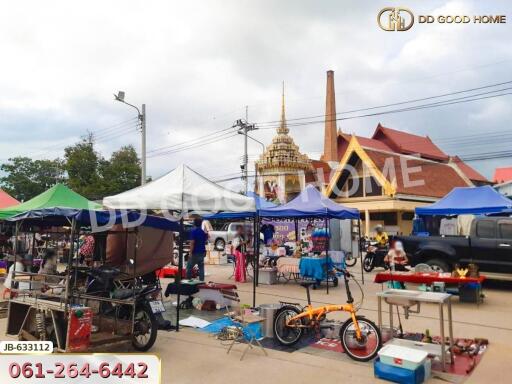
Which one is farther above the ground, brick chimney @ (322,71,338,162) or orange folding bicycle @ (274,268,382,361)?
brick chimney @ (322,71,338,162)

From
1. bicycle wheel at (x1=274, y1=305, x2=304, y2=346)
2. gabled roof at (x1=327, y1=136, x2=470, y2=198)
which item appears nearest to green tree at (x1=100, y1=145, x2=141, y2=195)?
gabled roof at (x1=327, y1=136, x2=470, y2=198)

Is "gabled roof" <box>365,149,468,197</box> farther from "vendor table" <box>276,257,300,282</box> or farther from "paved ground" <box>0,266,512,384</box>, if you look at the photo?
"paved ground" <box>0,266,512,384</box>

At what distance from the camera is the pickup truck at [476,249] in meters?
11.4

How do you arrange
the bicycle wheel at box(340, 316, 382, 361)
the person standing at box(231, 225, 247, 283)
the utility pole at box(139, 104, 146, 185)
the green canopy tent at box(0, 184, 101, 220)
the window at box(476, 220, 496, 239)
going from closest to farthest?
the bicycle wheel at box(340, 316, 382, 361)
the green canopy tent at box(0, 184, 101, 220)
the window at box(476, 220, 496, 239)
the person standing at box(231, 225, 247, 283)
the utility pole at box(139, 104, 146, 185)

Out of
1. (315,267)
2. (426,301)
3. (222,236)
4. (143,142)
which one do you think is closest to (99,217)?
(426,301)

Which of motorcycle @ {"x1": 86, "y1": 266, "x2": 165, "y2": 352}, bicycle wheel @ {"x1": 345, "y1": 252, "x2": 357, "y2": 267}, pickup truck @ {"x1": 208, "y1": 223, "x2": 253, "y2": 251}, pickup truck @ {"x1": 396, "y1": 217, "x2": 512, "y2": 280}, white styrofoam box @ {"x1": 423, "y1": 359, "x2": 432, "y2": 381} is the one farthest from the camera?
pickup truck @ {"x1": 208, "y1": 223, "x2": 253, "y2": 251}

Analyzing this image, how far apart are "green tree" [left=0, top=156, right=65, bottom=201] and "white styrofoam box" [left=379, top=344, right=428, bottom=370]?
4941 centimetres

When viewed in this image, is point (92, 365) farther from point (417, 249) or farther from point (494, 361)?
point (417, 249)

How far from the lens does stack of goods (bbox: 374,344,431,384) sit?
190 inches

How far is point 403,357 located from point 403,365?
88 millimetres

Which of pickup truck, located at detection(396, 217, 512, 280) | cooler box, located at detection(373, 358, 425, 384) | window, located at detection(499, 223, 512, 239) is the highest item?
window, located at detection(499, 223, 512, 239)

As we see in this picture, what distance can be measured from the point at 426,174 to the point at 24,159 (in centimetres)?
4348

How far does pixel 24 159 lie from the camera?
50.9m

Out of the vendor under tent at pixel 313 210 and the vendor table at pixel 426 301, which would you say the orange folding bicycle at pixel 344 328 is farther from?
the vendor under tent at pixel 313 210
